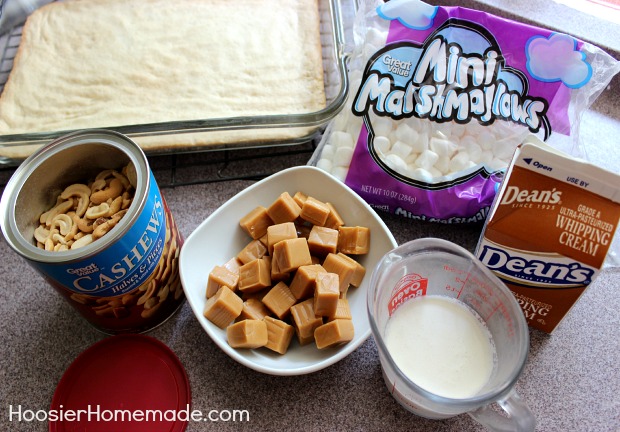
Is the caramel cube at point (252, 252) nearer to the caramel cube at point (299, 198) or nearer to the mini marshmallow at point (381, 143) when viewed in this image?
the caramel cube at point (299, 198)

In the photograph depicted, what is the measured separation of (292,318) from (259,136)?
36cm

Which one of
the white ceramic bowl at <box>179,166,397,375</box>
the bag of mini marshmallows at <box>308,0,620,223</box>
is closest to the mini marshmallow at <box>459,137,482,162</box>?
the bag of mini marshmallows at <box>308,0,620,223</box>

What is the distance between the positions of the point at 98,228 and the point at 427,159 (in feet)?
1.72

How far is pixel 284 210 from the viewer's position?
77 cm

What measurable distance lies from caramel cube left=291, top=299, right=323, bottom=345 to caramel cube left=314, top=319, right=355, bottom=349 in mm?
14

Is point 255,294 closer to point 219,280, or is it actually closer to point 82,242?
point 219,280

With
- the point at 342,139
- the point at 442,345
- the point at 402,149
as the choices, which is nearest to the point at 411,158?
the point at 402,149

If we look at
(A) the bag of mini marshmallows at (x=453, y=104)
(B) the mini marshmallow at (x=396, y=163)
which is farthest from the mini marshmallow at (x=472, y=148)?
(B) the mini marshmallow at (x=396, y=163)

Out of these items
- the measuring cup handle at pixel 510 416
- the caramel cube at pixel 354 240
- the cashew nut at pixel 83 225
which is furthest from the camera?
the caramel cube at pixel 354 240

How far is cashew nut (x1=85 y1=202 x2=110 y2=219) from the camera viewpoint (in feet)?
2.21

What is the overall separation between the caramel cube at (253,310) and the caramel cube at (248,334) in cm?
3

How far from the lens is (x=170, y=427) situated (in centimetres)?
69

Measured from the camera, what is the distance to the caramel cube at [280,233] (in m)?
0.74

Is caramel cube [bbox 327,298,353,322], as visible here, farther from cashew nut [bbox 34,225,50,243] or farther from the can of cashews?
cashew nut [bbox 34,225,50,243]
